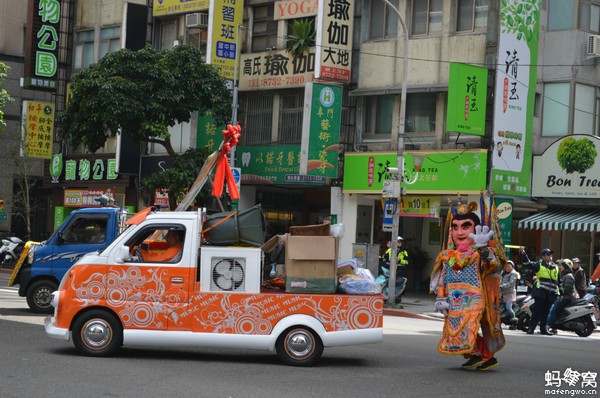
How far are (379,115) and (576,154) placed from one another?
283 inches

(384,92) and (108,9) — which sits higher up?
(108,9)

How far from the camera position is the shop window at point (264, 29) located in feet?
122

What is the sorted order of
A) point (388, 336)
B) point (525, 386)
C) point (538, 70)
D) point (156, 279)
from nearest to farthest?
point (525, 386) → point (156, 279) → point (388, 336) → point (538, 70)

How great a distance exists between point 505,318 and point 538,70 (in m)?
11.3

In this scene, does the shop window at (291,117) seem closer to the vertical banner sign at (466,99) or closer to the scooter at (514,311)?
the vertical banner sign at (466,99)

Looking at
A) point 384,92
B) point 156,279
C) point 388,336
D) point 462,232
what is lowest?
point 388,336

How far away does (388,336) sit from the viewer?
61.4 ft

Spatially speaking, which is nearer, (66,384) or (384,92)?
(66,384)

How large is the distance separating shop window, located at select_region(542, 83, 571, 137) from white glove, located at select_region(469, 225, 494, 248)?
18983 millimetres

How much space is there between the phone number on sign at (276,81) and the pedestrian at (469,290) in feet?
72.8

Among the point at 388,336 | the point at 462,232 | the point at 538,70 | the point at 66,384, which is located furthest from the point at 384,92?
the point at 66,384

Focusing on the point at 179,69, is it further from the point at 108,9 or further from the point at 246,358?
the point at 246,358

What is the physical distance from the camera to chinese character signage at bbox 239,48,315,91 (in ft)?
116

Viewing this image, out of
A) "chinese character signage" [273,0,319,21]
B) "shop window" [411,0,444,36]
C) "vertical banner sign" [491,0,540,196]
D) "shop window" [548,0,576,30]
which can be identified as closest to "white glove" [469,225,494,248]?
"vertical banner sign" [491,0,540,196]
